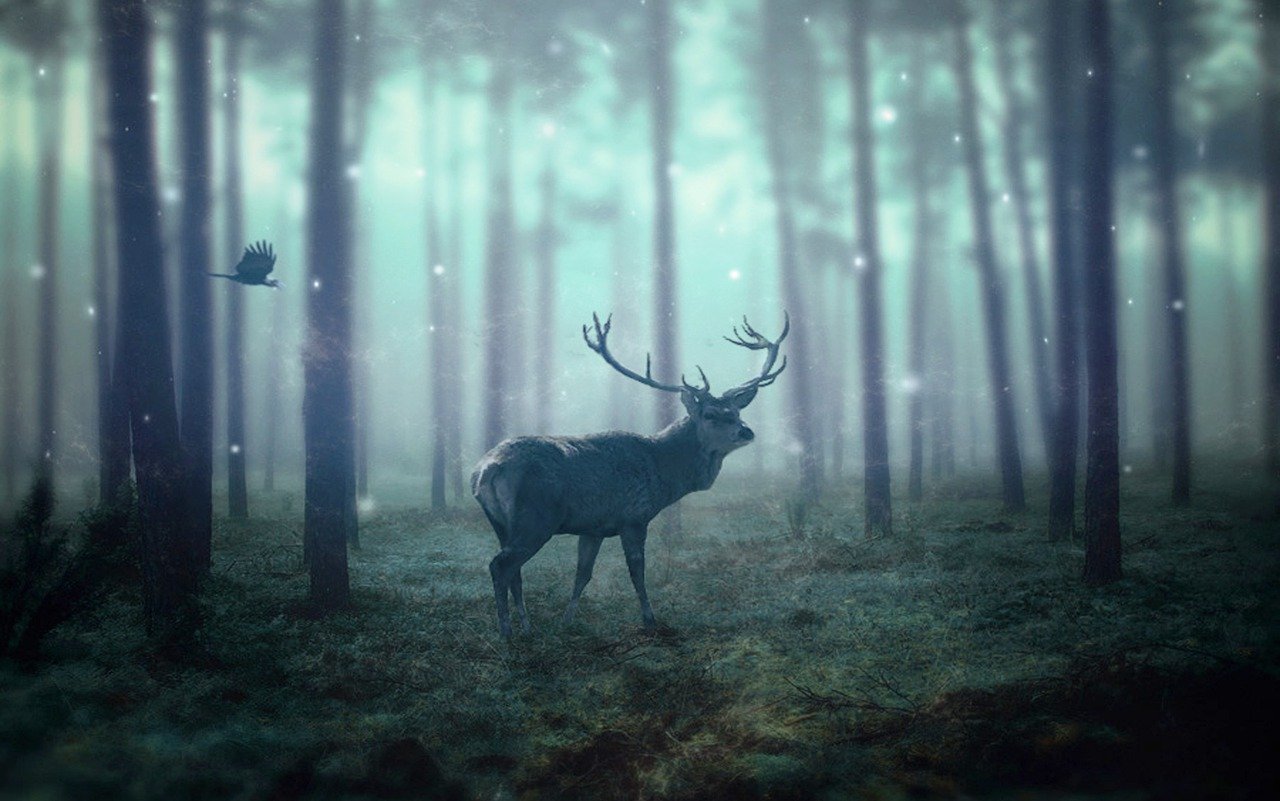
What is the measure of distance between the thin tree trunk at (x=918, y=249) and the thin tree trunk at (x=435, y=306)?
14373 mm

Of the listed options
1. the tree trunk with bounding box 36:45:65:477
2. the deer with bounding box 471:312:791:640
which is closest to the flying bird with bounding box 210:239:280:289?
the deer with bounding box 471:312:791:640

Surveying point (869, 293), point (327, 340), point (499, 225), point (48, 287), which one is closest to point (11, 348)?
point (48, 287)

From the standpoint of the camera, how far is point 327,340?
890cm

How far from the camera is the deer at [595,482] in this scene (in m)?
7.68

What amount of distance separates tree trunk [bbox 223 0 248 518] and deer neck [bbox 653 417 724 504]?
1245 cm

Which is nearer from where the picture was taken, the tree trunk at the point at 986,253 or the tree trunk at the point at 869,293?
the tree trunk at the point at 869,293

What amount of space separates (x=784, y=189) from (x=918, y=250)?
302 inches

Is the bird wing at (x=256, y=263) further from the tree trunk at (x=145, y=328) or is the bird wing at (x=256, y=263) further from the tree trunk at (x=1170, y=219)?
the tree trunk at (x=1170, y=219)

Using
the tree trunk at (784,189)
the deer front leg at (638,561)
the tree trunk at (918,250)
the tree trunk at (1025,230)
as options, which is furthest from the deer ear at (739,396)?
the tree trunk at (918,250)

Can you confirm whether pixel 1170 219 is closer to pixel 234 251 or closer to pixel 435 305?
pixel 435 305

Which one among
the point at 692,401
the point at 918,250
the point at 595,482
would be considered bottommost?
the point at 595,482

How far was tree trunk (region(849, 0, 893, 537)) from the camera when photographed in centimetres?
1370

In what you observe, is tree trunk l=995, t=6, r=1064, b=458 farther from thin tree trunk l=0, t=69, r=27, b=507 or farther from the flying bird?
thin tree trunk l=0, t=69, r=27, b=507

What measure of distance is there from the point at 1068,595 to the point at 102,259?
25897 millimetres
